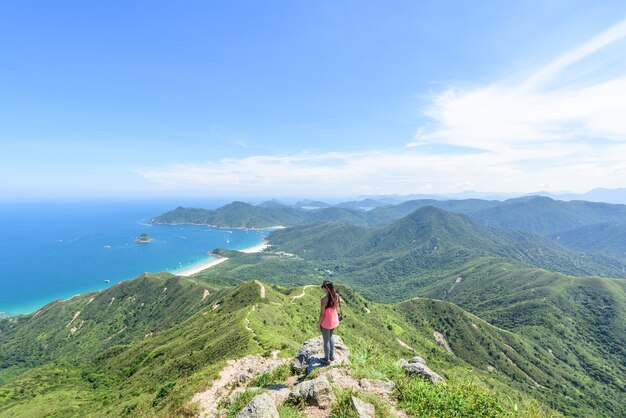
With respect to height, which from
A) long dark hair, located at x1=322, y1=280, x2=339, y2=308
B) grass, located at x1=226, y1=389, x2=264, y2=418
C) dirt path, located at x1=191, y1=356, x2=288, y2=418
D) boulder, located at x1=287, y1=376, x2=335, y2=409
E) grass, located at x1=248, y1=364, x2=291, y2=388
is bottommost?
dirt path, located at x1=191, y1=356, x2=288, y2=418

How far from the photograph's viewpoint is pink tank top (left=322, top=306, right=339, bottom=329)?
14438 mm

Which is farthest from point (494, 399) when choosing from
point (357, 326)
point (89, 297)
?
point (89, 297)

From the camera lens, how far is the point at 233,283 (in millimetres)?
181625

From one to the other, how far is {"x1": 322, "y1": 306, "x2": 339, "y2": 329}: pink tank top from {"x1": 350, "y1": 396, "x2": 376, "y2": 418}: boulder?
3715mm

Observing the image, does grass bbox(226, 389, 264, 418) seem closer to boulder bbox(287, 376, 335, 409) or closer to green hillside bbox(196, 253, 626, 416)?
boulder bbox(287, 376, 335, 409)

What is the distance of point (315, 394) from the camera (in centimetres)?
1159

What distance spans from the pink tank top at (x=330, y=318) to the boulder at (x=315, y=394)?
8.71 ft

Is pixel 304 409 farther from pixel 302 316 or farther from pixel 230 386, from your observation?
pixel 302 316

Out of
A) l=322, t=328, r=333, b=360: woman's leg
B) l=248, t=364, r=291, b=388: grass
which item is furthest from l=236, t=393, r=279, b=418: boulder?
l=248, t=364, r=291, b=388: grass

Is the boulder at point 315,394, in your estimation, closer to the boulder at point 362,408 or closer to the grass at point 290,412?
the grass at point 290,412

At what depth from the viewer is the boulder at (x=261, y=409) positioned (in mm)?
10688

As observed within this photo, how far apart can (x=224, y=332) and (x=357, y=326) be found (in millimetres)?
47980

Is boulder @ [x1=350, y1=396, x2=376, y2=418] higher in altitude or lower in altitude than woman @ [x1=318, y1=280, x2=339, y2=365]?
lower

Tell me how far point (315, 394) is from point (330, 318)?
12.1 ft
